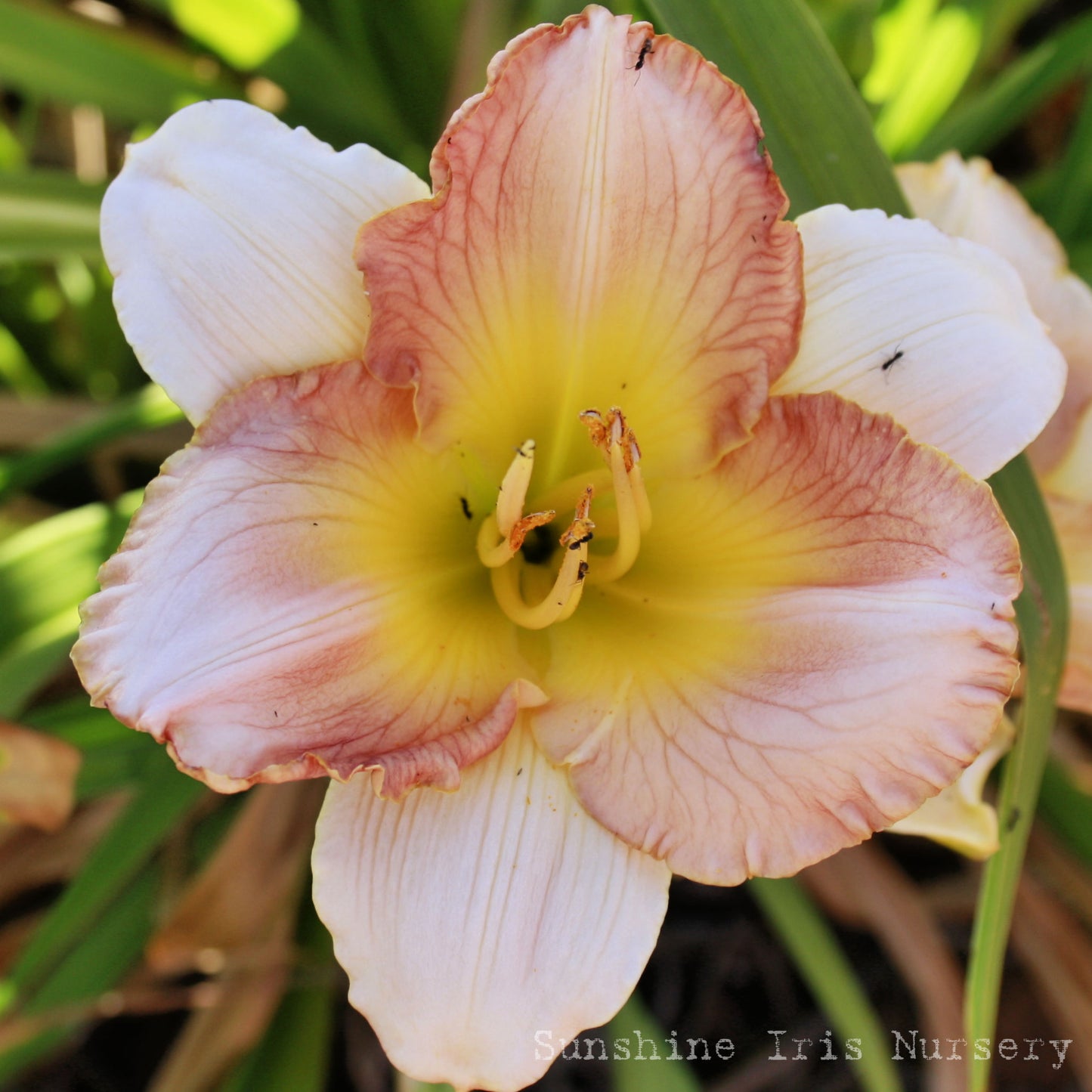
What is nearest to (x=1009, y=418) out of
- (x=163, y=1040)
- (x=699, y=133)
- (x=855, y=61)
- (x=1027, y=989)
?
(x=699, y=133)

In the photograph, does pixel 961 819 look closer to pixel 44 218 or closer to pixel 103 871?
pixel 103 871

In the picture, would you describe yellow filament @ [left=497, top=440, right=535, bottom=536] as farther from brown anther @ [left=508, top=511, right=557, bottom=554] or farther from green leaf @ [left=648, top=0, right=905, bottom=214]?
Result: green leaf @ [left=648, top=0, right=905, bottom=214]

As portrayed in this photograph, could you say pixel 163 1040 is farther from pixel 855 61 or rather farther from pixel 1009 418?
pixel 855 61

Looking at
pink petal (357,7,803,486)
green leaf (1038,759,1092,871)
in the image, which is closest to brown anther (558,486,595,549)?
pink petal (357,7,803,486)

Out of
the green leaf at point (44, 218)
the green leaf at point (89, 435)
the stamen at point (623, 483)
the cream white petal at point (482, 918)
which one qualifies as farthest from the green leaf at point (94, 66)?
the cream white petal at point (482, 918)

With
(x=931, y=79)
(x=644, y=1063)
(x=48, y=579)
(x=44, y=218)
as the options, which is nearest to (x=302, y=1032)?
(x=644, y=1063)

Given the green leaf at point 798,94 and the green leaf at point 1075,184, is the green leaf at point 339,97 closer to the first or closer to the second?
the green leaf at point 798,94
